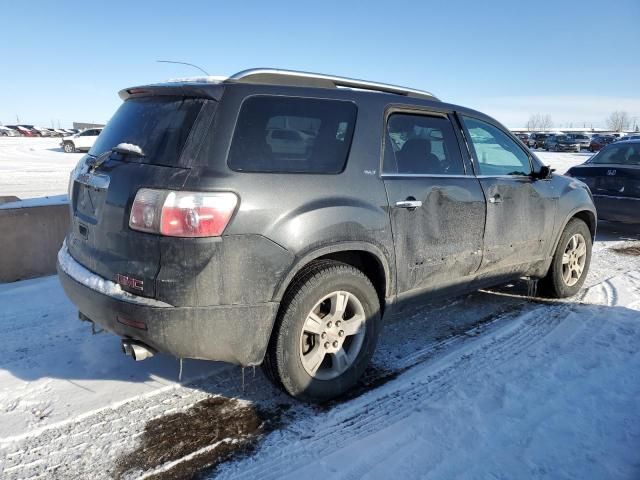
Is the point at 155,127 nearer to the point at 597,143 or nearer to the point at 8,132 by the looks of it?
the point at 597,143

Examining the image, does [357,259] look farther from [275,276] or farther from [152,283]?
[152,283]

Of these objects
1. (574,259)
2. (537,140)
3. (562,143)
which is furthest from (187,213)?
(537,140)

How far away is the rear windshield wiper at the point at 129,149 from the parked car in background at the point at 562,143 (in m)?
42.0

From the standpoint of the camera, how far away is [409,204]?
3297 millimetres

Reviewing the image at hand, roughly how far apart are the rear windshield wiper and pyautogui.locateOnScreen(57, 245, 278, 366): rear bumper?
0.72 m

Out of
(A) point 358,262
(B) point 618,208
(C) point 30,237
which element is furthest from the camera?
(B) point 618,208

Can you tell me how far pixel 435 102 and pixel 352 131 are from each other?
104cm

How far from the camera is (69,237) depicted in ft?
10.8

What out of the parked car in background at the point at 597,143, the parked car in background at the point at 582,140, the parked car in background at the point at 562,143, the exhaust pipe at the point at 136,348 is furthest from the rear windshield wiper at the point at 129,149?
the parked car in background at the point at 597,143

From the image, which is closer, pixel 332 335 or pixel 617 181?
pixel 332 335

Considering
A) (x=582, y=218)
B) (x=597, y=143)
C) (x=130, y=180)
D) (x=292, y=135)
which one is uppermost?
(x=597, y=143)

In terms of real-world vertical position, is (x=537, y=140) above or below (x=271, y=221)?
above

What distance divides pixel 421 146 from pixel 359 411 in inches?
75.1

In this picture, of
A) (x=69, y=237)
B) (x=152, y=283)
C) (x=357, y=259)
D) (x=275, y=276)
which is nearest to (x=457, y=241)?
(x=357, y=259)
